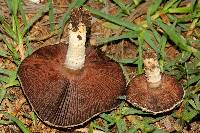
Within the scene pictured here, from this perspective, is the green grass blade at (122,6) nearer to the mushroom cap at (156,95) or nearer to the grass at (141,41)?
the grass at (141,41)

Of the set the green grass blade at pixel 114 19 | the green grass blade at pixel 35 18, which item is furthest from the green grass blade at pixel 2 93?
the green grass blade at pixel 114 19

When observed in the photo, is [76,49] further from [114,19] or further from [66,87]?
[114,19]

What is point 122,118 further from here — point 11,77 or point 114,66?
point 11,77

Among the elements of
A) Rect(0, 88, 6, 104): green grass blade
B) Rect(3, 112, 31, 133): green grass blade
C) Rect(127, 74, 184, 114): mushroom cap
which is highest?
Rect(127, 74, 184, 114): mushroom cap

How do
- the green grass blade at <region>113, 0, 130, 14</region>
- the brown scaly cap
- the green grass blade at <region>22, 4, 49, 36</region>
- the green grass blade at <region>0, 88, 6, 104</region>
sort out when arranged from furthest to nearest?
the green grass blade at <region>113, 0, 130, 14</region>, the green grass blade at <region>22, 4, 49, 36</region>, the green grass blade at <region>0, 88, 6, 104</region>, the brown scaly cap

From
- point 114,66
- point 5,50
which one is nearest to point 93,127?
point 114,66

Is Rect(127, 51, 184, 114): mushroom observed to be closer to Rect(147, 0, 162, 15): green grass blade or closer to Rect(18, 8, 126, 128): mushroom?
Rect(18, 8, 126, 128): mushroom

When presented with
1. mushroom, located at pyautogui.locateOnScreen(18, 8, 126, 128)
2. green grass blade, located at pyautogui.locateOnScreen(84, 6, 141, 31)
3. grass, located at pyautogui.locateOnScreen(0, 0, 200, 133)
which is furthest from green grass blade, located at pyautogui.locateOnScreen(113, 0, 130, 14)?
mushroom, located at pyautogui.locateOnScreen(18, 8, 126, 128)
